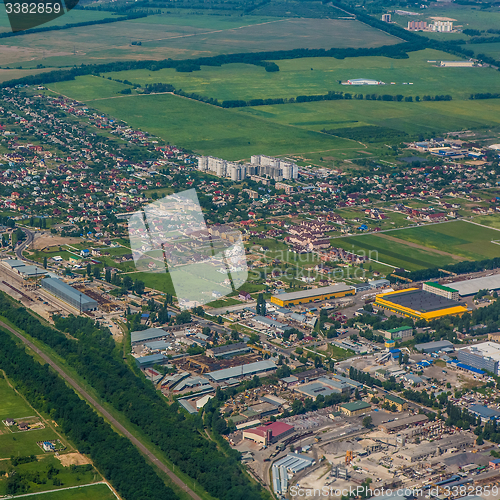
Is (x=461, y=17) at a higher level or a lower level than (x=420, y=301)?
higher

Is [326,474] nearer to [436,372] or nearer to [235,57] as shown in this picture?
[436,372]

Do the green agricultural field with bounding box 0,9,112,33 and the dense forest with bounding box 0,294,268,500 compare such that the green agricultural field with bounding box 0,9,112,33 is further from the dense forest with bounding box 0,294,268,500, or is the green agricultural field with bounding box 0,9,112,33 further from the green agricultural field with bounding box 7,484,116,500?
the green agricultural field with bounding box 7,484,116,500

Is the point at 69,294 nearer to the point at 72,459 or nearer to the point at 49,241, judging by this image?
the point at 49,241

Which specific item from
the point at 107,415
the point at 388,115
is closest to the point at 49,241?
the point at 107,415

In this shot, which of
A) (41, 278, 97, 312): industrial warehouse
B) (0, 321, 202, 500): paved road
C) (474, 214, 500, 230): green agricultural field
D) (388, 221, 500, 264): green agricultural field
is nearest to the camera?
(0, 321, 202, 500): paved road

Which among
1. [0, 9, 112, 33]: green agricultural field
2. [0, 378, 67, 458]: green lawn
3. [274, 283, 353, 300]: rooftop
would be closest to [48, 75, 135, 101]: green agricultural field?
[0, 9, 112, 33]: green agricultural field

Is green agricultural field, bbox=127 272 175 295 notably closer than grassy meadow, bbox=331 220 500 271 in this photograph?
Yes
